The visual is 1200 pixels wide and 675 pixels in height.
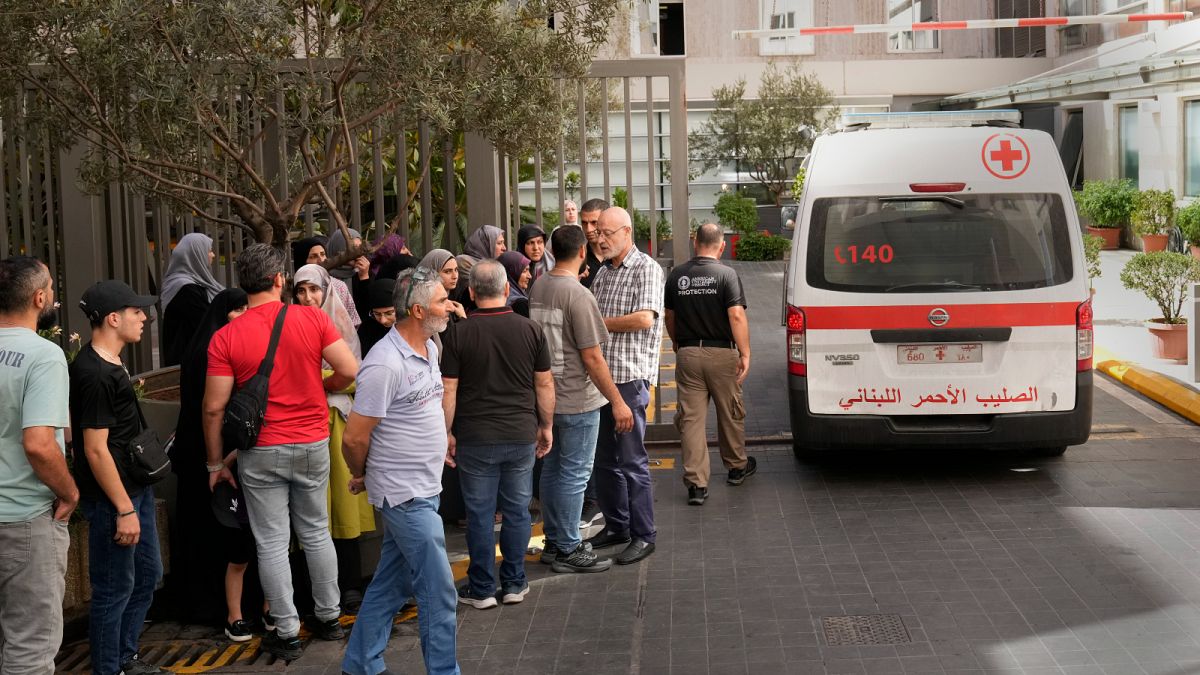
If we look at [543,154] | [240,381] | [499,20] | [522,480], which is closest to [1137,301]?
[543,154]

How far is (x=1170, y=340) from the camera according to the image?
43.3 feet

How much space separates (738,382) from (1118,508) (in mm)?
2402

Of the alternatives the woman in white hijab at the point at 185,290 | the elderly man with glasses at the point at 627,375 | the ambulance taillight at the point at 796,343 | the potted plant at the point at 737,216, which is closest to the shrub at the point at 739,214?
the potted plant at the point at 737,216

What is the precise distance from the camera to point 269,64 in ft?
24.4

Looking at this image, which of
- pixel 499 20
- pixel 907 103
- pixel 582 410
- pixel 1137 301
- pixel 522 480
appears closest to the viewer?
pixel 522 480

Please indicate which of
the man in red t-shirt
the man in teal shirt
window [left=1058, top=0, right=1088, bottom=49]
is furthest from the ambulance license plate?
window [left=1058, top=0, right=1088, bottom=49]

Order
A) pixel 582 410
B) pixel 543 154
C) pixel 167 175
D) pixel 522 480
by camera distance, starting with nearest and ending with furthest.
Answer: pixel 522 480
pixel 582 410
pixel 167 175
pixel 543 154

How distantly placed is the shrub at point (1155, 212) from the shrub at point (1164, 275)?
10.9 metres

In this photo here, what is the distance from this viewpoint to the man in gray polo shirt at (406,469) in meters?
Answer: 5.46

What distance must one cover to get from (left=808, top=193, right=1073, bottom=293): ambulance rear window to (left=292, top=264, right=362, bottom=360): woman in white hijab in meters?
3.09

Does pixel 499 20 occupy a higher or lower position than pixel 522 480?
higher

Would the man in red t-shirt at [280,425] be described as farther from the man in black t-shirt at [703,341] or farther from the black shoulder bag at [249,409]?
the man in black t-shirt at [703,341]

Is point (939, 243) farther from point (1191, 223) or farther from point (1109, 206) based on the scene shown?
point (1109, 206)

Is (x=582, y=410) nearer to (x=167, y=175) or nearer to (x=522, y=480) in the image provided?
(x=522, y=480)
